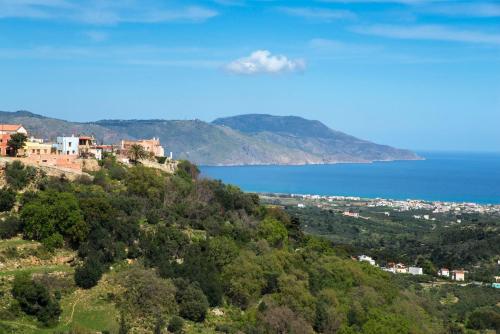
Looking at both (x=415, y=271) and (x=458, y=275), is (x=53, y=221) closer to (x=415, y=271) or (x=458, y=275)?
(x=415, y=271)

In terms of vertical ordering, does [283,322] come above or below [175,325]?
below

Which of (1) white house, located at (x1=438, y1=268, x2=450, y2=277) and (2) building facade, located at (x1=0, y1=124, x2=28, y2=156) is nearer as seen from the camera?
(2) building facade, located at (x1=0, y1=124, x2=28, y2=156)

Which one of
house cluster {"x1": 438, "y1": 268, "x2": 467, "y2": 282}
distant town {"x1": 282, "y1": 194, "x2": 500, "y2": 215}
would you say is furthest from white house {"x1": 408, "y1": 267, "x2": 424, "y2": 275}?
distant town {"x1": 282, "y1": 194, "x2": 500, "y2": 215}

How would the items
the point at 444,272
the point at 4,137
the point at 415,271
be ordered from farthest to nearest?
the point at 444,272, the point at 415,271, the point at 4,137

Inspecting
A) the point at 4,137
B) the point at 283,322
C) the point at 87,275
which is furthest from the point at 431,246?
the point at 87,275

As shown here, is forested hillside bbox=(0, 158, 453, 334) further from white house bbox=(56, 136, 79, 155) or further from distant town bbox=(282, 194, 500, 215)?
distant town bbox=(282, 194, 500, 215)

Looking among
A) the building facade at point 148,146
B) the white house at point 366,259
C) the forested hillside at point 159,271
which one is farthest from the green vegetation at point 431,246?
the building facade at point 148,146
